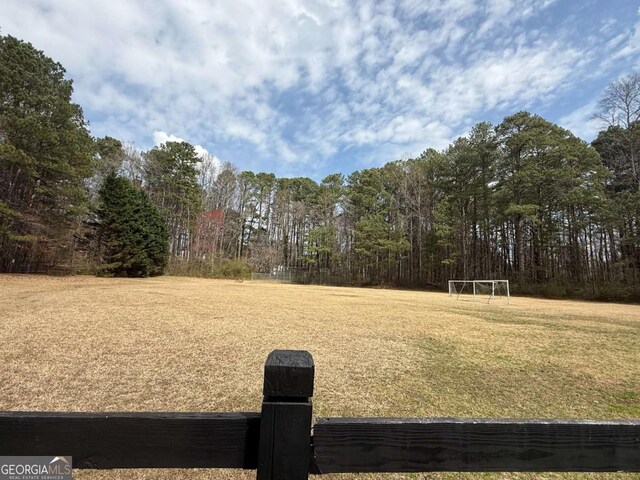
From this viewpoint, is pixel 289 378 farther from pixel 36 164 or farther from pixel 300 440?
pixel 36 164

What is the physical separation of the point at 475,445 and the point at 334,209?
41.8 meters

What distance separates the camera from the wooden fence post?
0.99m

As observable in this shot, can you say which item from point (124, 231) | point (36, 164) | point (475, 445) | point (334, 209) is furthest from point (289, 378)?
point (334, 209)

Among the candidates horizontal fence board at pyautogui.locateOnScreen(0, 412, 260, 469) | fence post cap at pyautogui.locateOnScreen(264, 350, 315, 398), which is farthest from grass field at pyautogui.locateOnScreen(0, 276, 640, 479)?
fence post cap at pyautogui.locateOnScreen(264, 350, 315, 398)

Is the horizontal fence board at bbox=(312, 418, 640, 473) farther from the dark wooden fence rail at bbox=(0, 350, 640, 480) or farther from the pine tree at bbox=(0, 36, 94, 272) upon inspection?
the pine tree at bbox=(0, 36, 94, 272)

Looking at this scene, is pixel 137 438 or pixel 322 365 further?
pixel 322 365

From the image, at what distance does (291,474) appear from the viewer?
1006 mm

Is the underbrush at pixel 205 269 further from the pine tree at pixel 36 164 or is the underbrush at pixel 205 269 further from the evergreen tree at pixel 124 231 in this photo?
the pine tree at pixel 36 164

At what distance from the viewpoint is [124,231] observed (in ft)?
70.8

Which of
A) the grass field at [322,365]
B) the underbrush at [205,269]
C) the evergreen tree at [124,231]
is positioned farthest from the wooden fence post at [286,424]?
the underbrush at [205,269]

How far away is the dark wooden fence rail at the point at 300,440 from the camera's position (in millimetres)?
994

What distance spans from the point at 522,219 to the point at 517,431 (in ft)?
96.9

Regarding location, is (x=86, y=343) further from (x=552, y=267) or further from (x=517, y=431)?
(x=552, y=267)

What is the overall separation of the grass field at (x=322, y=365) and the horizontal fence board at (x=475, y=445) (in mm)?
1740
